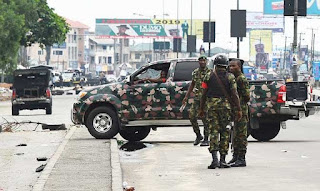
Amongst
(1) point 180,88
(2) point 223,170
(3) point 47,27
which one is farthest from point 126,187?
(3) point 47,27

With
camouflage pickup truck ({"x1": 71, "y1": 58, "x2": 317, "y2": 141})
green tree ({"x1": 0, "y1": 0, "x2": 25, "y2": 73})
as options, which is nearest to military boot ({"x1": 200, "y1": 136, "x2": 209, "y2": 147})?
camouflage pickup truck ({"x1": 71, "y1": 58, "x2": 317, "y2": 141})

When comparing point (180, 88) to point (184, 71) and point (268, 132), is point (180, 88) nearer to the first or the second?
point (184, 71)

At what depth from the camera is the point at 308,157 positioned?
18516mm

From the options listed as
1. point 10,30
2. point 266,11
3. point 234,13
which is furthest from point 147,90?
point 266,11

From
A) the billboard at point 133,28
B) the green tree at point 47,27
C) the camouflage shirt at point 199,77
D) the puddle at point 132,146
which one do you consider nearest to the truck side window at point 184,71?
the puddle at point 132,146

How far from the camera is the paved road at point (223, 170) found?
46.4 ft

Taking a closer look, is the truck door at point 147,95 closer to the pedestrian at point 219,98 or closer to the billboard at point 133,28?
the pedestrian at point 219,98

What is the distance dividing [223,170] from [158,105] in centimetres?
687

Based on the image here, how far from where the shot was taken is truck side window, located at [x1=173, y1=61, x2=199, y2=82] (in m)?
22.9

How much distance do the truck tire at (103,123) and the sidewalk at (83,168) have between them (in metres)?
0.68

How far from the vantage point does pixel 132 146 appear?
22.3 meters

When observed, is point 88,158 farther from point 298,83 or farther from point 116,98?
point 298,83

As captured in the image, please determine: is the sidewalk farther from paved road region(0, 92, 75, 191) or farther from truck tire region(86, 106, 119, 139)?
truck tire region(86, 106, 119, 139)

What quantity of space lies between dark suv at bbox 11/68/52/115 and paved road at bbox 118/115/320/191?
2080 centimetres
